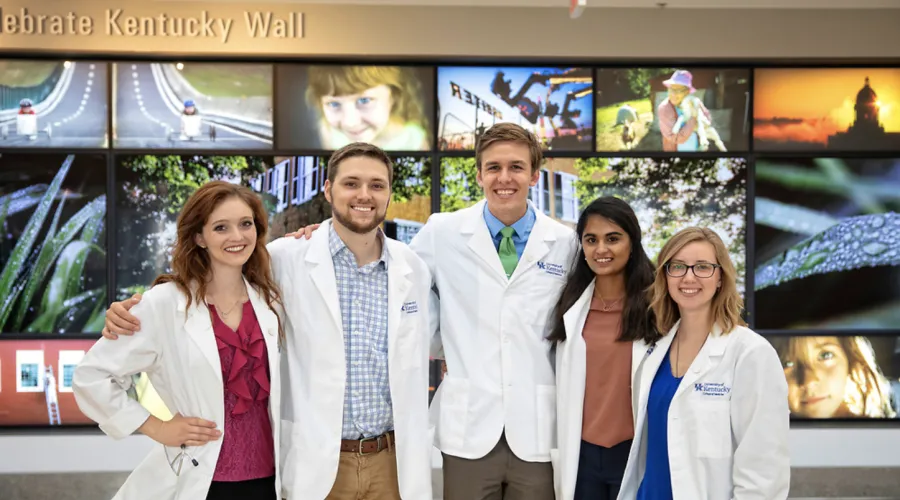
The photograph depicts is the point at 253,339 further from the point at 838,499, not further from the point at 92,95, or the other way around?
the point at 838,499

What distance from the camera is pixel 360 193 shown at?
284cm

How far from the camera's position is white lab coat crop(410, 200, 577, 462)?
3.03 meters

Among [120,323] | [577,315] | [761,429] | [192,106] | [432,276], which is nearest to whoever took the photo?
[761,429]

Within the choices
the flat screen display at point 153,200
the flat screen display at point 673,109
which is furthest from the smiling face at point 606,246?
the flat screen display at point 153,200

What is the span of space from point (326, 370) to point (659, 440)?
46.1 inches

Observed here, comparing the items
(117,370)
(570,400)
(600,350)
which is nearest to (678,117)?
(600,350)

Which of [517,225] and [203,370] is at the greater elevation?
[517,225]

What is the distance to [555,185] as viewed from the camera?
Result: 21.1ft

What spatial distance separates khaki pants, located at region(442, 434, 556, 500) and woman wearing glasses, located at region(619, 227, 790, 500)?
0.36 meters

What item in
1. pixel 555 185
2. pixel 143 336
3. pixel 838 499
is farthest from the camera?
pixel 555 185

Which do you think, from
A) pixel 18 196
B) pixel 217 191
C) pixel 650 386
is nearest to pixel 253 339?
pixel 217 191

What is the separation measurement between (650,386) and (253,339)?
138 cm

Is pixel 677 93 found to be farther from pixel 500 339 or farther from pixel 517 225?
pixel 500 339

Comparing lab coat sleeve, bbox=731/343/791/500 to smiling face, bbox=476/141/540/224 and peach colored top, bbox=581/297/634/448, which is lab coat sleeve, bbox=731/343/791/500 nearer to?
peach colored top, bbox=581/297/634/448
